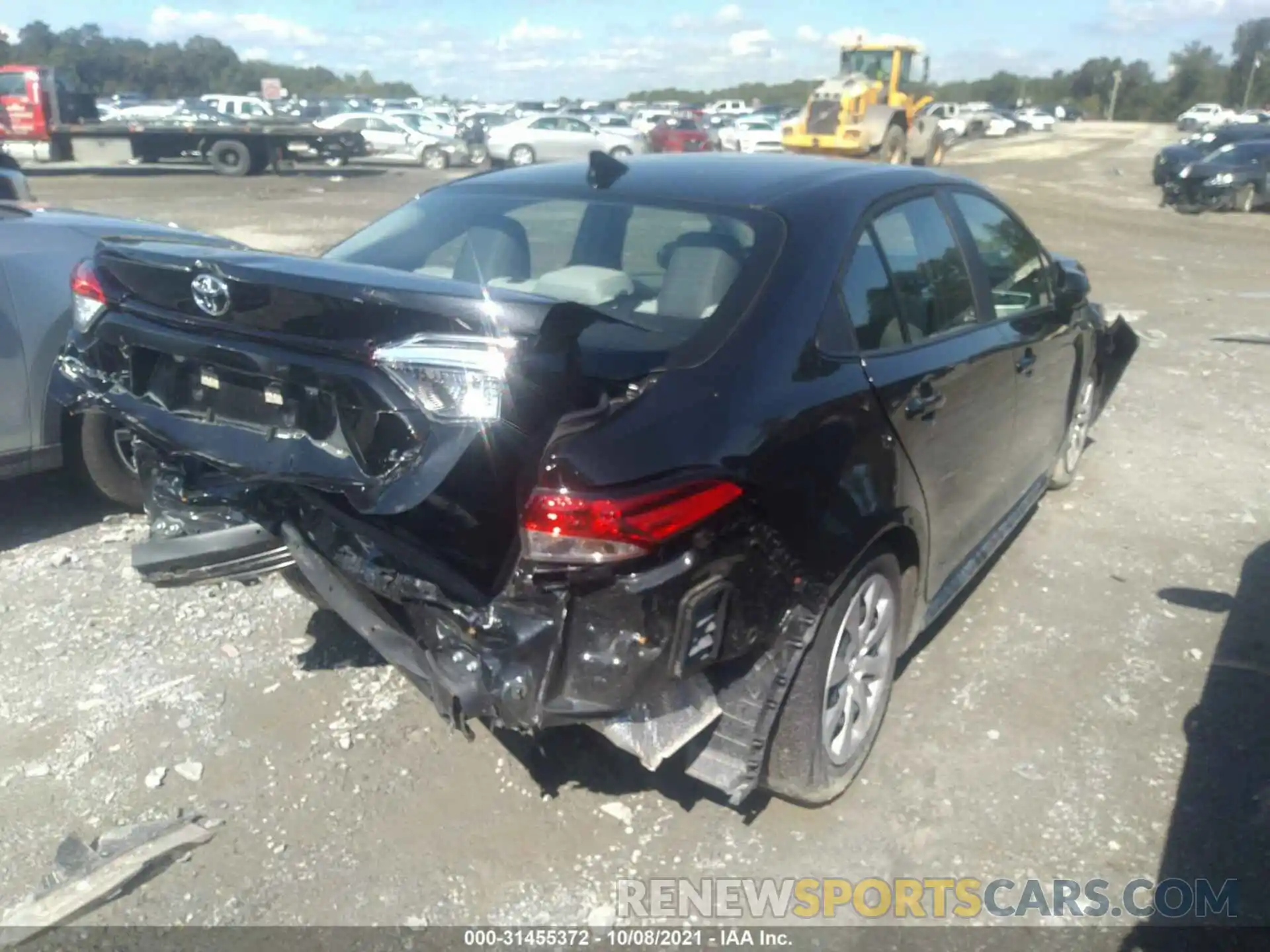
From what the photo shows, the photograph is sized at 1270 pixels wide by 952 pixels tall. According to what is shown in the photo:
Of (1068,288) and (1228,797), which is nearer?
(1228,797)

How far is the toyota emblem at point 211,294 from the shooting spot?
2.79 m

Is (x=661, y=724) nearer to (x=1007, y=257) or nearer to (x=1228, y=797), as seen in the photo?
(x=1228, y=797)

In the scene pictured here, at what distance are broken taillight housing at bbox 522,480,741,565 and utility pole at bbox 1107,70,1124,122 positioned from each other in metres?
100.0

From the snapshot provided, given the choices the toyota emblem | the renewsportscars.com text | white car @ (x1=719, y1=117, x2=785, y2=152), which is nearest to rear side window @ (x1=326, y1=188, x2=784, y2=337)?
the toyota emblem

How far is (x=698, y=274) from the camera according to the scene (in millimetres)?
3094

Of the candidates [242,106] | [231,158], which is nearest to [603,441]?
[231,158]

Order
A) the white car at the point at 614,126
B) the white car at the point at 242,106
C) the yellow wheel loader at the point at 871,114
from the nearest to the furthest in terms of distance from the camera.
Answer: the yellow wheel loader at the point at 871,114 < the white car at the point at 614,126 < the white car at the point at 242,106

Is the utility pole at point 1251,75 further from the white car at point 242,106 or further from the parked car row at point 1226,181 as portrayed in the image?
the white car at point 242,106

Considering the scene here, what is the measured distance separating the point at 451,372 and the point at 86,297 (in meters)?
1.56

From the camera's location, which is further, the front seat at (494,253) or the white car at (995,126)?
the white car at (995,126)

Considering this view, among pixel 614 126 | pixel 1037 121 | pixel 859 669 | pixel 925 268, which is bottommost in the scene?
pixel 1037 121

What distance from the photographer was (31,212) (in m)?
5.12

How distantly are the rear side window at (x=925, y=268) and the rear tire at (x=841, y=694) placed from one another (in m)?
0.85

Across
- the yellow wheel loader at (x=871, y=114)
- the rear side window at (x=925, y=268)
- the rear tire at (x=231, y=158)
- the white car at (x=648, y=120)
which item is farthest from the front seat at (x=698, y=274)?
the white car at (x=648, y=120)
